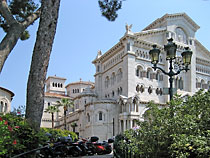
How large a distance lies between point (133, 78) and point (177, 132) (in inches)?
1448

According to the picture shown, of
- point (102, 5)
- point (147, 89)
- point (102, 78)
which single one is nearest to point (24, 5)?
point (102, 5)

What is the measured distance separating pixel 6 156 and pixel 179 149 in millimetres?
4787

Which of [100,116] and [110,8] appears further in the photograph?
[100,116]

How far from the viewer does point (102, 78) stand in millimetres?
52094

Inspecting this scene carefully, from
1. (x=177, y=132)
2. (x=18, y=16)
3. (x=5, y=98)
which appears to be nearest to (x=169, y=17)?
(x=5, y=98)

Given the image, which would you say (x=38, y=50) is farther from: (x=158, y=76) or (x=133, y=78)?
(x=158, y=76)

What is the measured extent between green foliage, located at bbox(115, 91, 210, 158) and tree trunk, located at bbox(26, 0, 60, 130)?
3520 millimetres

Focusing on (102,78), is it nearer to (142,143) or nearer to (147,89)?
(147,89)

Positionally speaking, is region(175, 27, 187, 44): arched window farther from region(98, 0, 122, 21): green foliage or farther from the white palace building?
region(98, 0, 122, 21): green foliage

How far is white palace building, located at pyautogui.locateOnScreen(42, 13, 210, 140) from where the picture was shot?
1697 inches

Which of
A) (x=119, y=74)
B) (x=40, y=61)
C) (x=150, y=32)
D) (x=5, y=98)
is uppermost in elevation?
(x=150, y=32)

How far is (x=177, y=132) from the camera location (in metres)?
7.05

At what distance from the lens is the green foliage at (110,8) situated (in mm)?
16828

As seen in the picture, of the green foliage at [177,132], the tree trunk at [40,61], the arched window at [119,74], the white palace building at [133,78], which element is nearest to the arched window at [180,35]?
the white palace building at [133,78]
